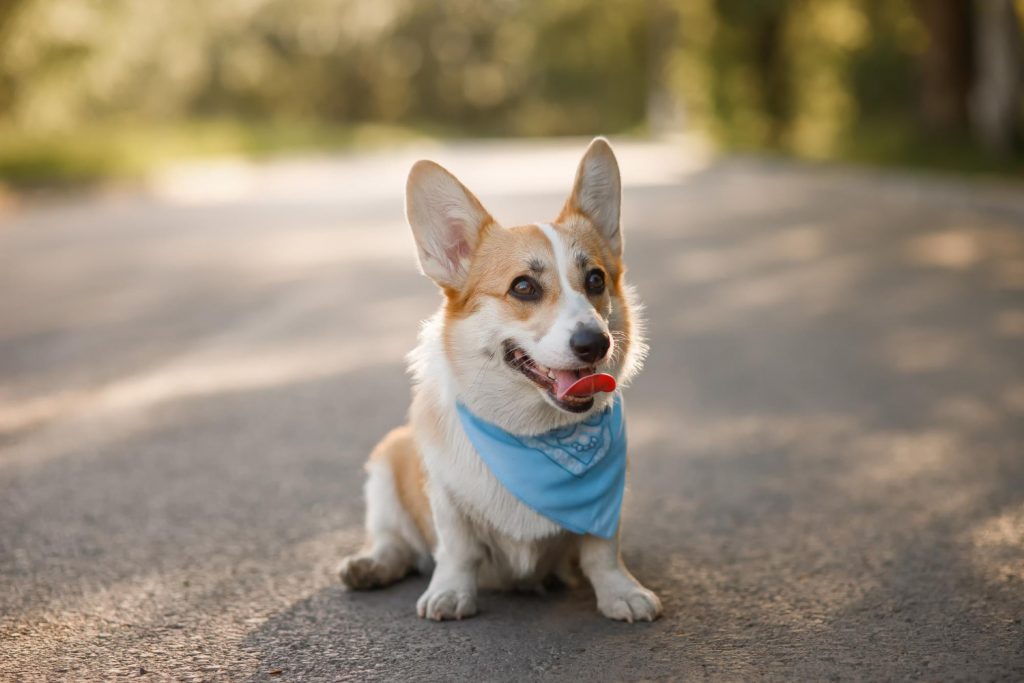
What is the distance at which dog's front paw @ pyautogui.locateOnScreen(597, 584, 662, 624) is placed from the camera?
3.58 metres

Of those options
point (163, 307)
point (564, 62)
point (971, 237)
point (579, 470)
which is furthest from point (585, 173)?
point (564, 62)

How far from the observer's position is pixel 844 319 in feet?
29.8

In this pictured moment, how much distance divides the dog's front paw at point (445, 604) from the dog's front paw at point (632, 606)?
44 centimetres

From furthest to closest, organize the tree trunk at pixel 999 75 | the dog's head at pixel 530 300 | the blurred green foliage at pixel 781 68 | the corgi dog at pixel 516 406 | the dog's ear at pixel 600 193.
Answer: the blurred green foliage at pixel 781 68
the tree trunk at pixel 999 75
the dog's ear at pixel 600 193
the corgi dog at pixel 516 406
the dog's head at pixel 530 300

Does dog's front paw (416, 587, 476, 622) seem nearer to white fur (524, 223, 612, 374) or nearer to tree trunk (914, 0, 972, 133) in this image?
white fur (524, 223, 612, 374)

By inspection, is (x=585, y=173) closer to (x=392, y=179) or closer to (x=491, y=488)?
(x=491, y=488)

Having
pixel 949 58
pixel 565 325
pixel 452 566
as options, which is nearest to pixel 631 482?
pixel 452 566

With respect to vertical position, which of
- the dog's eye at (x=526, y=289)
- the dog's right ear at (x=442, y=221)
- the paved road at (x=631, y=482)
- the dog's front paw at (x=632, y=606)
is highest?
the dog's right ear at (x=442, y=221)

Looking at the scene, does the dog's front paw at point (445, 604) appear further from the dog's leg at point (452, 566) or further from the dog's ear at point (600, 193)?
the dog's ear at point (600, 193)

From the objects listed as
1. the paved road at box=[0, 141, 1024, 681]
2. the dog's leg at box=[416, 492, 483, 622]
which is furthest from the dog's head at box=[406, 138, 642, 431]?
the paved road at box=[0, 141, 1024, 681]

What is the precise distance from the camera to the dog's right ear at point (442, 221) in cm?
377

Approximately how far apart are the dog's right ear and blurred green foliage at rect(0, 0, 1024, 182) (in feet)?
58.8

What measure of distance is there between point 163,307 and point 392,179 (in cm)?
1755

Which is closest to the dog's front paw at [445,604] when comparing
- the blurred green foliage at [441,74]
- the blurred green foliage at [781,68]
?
the blurred green foliage at [441,74]
